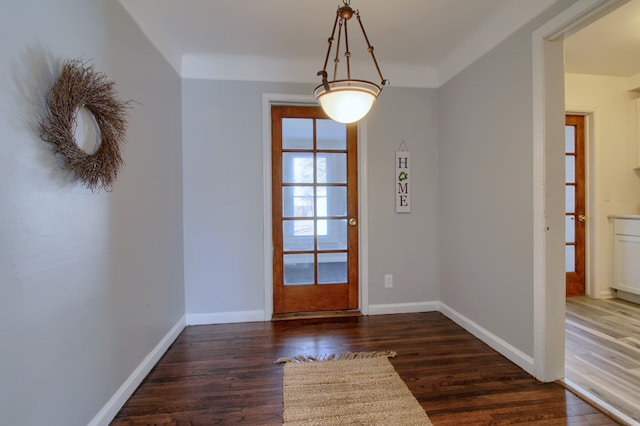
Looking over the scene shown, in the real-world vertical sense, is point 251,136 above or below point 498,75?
below

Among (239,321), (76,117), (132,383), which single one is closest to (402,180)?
(239,321)

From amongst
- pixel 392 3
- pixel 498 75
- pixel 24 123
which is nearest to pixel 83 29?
pixel 24 123

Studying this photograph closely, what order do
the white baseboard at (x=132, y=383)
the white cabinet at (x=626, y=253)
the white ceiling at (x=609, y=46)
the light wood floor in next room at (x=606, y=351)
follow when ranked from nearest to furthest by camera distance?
1. the white baseboard at (x=132, y=383)
2. the light wood floor in next room at (x=606, y=351)
3. the white ceiling at (x=609, y=46)
4. the white cabinet at (x=626, y=253)

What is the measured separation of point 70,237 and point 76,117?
0.52 m

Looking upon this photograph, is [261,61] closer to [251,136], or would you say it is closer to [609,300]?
[251,136]

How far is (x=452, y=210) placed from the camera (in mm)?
2758

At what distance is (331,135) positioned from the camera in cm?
289

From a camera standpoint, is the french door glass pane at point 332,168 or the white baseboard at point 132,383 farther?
the french door glass pane at point 332,168

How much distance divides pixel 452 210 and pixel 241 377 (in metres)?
2.24

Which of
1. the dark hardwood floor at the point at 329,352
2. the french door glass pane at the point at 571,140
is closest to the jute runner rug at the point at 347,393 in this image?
the dark hardwood floor at the point at 329,352

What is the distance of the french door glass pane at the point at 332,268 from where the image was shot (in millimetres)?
2918

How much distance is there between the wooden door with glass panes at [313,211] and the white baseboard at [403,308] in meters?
0.21

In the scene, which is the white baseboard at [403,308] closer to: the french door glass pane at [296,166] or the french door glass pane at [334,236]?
the french door glass pane at [334,236]

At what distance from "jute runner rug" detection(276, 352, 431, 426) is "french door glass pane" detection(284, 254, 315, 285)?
89 centimetres
